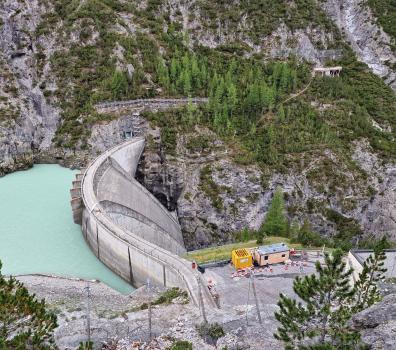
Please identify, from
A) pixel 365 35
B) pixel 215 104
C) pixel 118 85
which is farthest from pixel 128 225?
pixel 365 35

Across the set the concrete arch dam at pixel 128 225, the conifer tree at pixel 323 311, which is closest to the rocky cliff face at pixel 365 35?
the concrete arch dam at pixel 128 225

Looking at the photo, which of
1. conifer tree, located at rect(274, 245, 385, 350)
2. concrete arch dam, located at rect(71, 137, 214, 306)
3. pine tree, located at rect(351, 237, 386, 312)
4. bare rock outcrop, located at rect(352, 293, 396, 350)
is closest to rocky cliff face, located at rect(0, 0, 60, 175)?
concrete arch dam, located at rect(71, 137, 214, 306)

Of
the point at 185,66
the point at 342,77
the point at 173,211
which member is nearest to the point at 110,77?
the point at 185,66

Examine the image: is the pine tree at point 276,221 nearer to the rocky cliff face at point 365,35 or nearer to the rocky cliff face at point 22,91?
the rocky cliff face at point 22,91

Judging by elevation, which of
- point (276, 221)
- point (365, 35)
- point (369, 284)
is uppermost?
point (365, 35)

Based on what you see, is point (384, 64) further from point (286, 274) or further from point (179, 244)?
point (286, 274)

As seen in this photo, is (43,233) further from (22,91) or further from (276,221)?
(22,91)

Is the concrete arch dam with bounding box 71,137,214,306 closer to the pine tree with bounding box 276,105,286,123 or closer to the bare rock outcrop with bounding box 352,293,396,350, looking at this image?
the bare rock outcrop with bounding box 352,293,396,350
